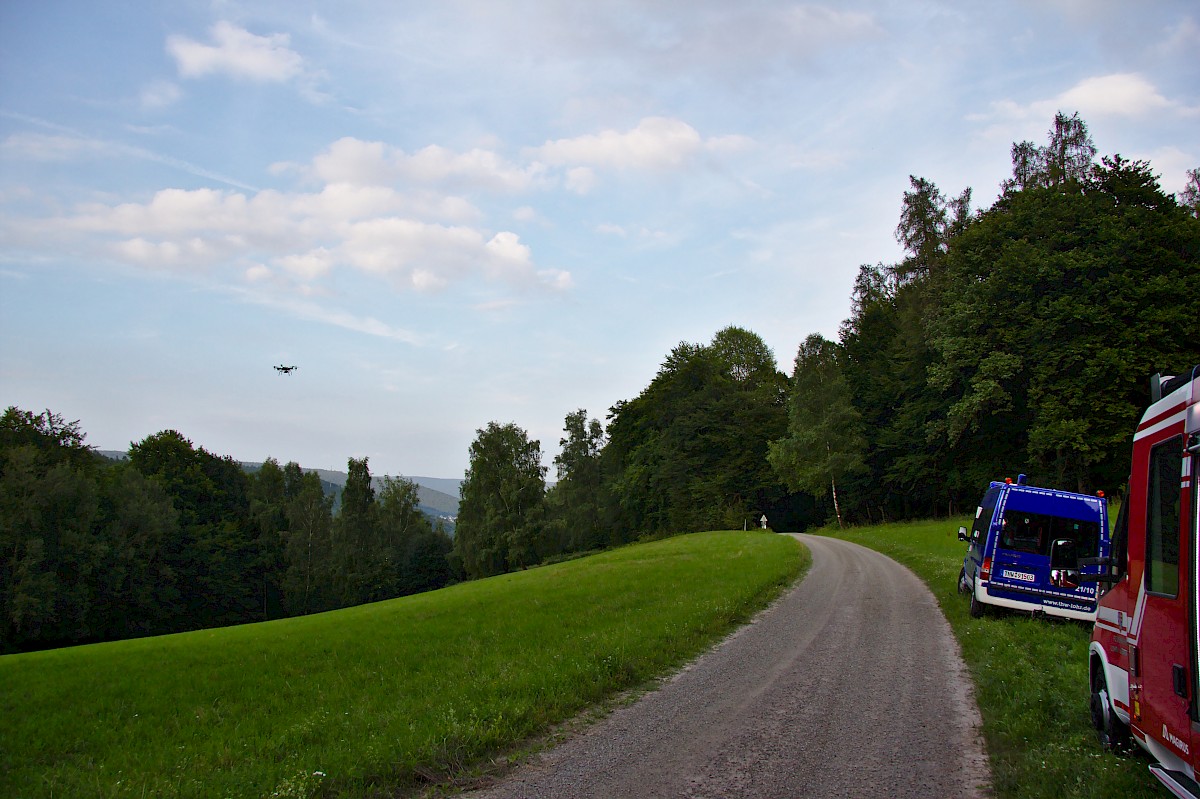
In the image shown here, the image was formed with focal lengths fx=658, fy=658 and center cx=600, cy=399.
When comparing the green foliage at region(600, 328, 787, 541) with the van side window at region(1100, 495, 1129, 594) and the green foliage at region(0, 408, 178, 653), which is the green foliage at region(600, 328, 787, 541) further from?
the van side window at region(1100, 495, 1129, 594)

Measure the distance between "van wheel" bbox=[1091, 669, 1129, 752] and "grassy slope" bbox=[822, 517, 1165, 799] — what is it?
134 millimetres

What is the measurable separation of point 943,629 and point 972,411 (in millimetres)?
31514

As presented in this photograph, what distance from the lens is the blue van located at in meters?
13.3

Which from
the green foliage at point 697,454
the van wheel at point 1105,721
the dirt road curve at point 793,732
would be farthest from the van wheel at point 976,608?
the green foliage at point 697,454

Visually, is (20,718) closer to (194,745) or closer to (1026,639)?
(194,745)

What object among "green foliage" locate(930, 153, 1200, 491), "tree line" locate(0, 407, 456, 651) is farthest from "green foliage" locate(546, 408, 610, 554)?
"green foliage" locate(930, 153, 1200, 491)

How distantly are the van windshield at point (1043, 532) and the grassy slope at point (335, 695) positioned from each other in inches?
239

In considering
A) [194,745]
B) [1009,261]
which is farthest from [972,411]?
[194,745]

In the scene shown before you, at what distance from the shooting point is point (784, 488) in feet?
237

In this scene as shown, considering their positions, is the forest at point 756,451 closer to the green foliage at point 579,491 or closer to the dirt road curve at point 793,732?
the green foliage at point 579,491

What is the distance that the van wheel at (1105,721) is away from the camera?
634 centimetres

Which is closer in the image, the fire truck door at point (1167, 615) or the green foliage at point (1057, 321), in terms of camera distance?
the fire truck door at point (1167, 615)

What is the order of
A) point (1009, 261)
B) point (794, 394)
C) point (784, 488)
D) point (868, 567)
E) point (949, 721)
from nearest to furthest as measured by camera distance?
1. point (949, 721)
2. point (868, 567)
3. point (1009, 261)
4. point (794, 394)
5. point (784, 488)

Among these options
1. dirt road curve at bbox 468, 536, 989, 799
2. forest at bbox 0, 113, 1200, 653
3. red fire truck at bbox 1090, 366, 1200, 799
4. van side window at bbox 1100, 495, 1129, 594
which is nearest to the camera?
red fire truck at bbox 1090, 366, 1200, 799
